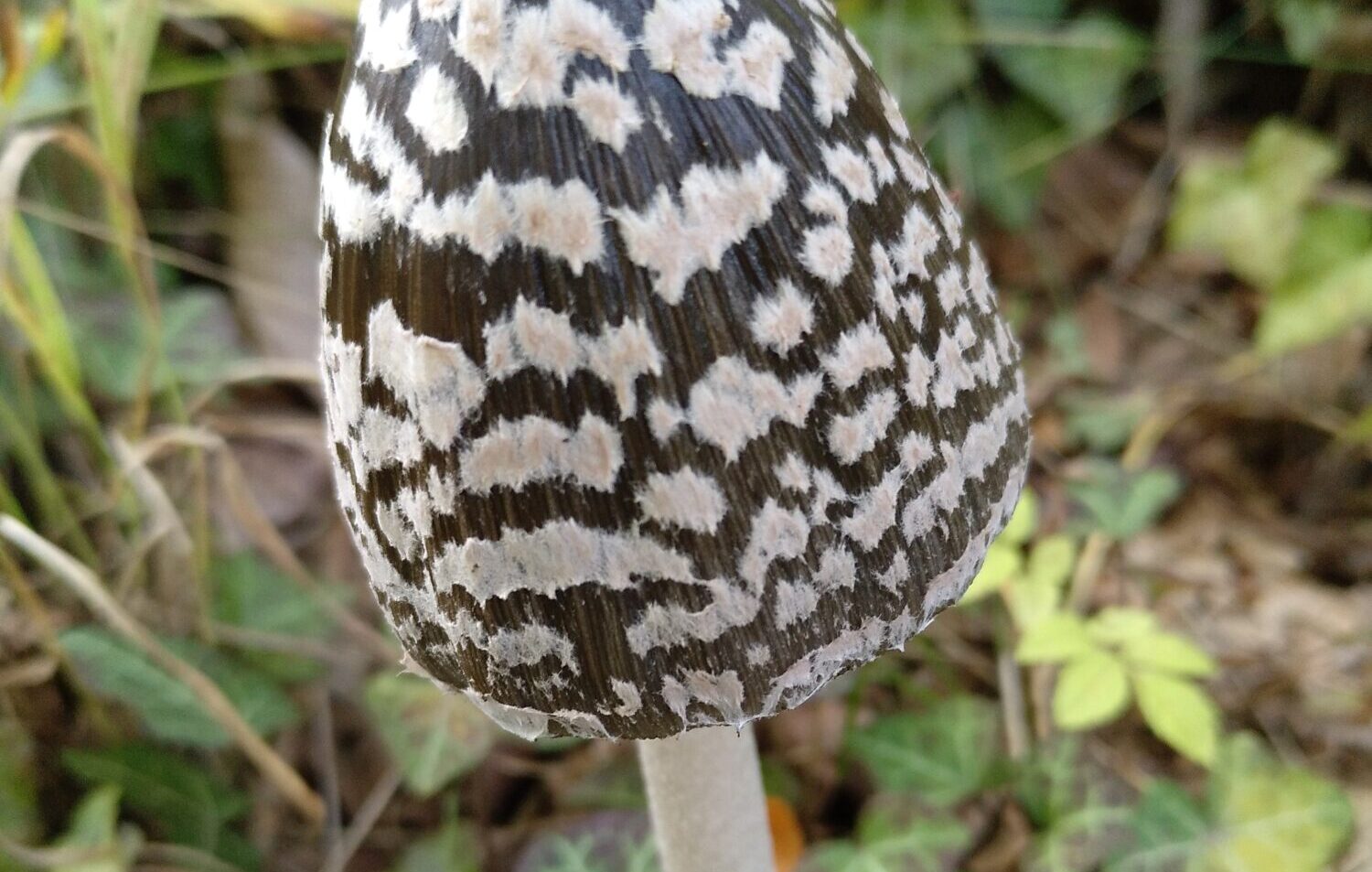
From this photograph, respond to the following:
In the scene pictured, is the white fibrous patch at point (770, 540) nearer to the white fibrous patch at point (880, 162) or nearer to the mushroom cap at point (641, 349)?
the mushroom cap at point (641, 349)

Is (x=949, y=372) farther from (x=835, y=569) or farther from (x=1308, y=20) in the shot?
(x=1308, y=20)

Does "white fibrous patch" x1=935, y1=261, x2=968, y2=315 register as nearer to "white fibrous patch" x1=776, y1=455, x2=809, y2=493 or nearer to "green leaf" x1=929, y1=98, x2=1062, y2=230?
"white fibrous patch" x1=776, y1=455, x2=809, y2=493

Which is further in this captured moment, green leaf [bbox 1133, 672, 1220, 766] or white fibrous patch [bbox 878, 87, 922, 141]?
green leaf [bbox 1133, 672, 1220, 766]

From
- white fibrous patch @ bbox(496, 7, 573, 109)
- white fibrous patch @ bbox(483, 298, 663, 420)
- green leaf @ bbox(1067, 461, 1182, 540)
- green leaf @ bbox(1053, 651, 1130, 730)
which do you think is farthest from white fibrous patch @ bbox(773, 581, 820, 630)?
green leaf @ bbox(1067, 461, 1182, 540)

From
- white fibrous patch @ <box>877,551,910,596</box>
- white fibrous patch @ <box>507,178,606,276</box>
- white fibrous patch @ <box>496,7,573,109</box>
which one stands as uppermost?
white fibrous patch @ <box>496,7,573,109</box>

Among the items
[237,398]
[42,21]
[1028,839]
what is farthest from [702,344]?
[237,398]

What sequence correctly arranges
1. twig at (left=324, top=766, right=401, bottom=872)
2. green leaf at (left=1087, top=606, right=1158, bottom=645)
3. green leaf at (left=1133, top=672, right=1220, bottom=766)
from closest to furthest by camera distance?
green leaf at (left=1133, top=672, right=1220, bottom=766) → green leaf at (left=1087, top=606, right=1158, bottom=645) → twig at (left=324, top=766, right=401, bottom=872)

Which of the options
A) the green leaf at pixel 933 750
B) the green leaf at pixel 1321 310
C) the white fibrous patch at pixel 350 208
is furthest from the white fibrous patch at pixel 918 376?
the green leaf at pixel 1321 310
